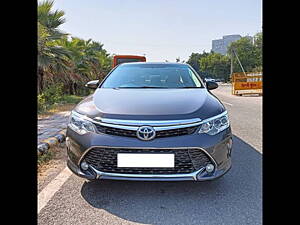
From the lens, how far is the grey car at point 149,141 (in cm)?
233

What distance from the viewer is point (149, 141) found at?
7.63 ft

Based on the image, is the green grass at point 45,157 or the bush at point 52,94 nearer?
the green grass at point 45,157

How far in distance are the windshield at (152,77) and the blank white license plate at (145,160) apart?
53.3 inches

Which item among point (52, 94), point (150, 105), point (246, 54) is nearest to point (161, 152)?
point (150, 105)

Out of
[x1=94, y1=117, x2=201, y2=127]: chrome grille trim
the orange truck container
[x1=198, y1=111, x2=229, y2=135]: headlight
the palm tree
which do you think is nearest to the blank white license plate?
[x1=94, y1=117, x2=201, y2=127]: chrome grille trim

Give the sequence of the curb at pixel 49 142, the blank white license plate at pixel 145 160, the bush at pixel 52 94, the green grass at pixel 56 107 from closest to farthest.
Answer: the blank white license plate at pixel 145 160 < the curb at pixel 49 142 < the green grass at pixel 56 107 < the bush at pixel 52 94

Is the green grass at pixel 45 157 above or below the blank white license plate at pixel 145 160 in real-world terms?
below

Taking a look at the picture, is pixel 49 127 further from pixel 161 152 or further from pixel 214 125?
pixel 214 125

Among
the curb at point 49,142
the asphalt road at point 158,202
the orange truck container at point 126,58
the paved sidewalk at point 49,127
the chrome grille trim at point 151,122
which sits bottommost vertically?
the asphalt road at point 158,202

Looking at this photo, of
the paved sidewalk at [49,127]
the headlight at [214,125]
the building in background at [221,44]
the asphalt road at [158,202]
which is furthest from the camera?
the building in background at [221,44]

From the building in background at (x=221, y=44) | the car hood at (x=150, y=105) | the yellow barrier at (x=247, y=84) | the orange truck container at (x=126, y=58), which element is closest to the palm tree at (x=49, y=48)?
the orange truck container at (x=126, y=58)

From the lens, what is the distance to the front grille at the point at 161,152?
2332 mm

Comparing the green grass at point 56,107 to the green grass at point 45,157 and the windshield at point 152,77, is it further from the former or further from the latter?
the windshield at point 152,77

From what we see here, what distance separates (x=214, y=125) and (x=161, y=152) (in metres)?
0.58
